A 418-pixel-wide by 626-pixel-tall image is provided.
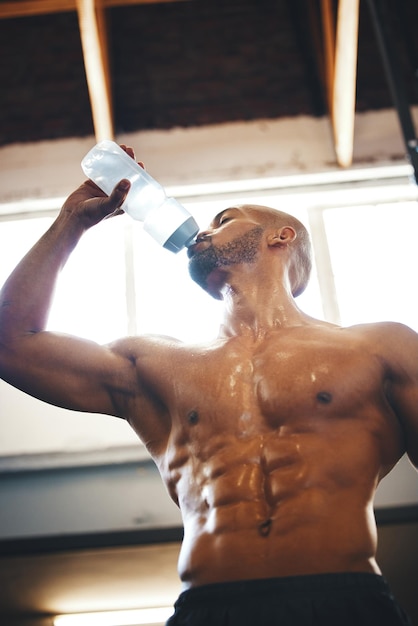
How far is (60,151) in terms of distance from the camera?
3768mm

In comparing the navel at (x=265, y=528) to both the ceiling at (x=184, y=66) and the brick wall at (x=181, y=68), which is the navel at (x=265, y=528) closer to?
the ceiling at (x=184, y=66)

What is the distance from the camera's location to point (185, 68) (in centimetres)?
401

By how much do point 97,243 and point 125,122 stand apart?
0.84 metres

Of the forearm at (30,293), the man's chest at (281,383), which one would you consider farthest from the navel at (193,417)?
the forearm at (30,293)

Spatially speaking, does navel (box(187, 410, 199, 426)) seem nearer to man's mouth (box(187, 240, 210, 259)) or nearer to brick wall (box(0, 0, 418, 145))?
man's mouth (box(187, 240, 210, 259))

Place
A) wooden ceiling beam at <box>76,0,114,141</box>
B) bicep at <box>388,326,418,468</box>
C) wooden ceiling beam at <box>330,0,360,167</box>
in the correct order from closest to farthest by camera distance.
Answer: bicep at <box>388,326,418,468</box> < wooden ceiling beam at <box>330,0,360,167</box> < wooden ceiling beam at <box>76,0,114,141</box>

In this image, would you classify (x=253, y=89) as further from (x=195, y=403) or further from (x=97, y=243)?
(x=195, y=403)

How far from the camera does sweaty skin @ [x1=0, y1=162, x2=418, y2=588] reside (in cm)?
136

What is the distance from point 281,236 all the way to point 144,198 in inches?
17.0

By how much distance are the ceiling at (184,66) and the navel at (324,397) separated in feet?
7.92

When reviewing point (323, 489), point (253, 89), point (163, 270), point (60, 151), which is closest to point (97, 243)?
point (163, 270)

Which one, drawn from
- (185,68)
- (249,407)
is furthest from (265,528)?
(185,68)

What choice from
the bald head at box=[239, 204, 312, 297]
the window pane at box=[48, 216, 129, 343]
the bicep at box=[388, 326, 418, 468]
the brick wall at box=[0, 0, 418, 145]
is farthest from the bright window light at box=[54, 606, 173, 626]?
the brick wall at box=[0, 0, 418, 145]

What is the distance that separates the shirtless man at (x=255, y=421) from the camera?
131cm
